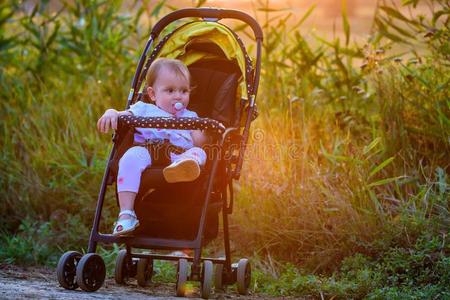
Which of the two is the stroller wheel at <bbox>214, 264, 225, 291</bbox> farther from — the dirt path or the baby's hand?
the baby's hand

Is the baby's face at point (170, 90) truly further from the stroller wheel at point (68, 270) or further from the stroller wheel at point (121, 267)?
the stroller wheel at point (68, 270)

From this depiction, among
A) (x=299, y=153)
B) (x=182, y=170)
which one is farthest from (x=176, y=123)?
(x=299, y=153)

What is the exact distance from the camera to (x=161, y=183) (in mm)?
5141

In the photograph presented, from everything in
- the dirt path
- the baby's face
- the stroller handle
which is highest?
the stroller handle

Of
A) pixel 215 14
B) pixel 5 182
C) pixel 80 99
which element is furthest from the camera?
pixel 80 99

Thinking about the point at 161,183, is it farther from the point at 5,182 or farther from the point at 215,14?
the point at 5,182

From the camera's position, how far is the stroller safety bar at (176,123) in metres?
5.05

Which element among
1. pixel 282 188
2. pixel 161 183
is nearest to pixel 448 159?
pixel 282 188

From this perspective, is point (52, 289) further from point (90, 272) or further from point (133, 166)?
point (133, 166)

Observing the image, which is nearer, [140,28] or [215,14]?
[215,14]

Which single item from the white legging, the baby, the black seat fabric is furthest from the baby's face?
the white legging

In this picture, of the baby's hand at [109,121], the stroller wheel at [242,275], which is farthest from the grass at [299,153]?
the baby's hand at [109,121]

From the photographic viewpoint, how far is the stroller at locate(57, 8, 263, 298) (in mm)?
5102

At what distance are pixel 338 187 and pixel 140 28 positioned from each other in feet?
10.4
